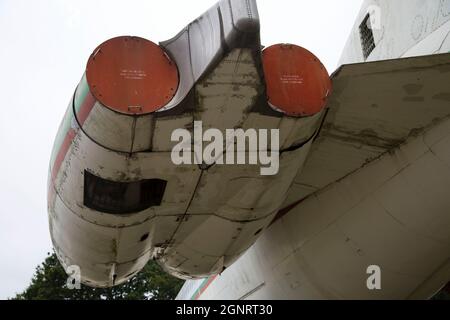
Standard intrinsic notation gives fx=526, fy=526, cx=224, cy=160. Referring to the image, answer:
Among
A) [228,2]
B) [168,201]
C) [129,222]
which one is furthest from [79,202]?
[228,2]

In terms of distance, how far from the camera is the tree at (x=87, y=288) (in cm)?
1880

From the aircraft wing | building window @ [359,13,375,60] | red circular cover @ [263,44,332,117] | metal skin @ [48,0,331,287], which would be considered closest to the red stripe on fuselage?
metal skin @ [48,0,331,287]

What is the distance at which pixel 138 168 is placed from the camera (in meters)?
3.47

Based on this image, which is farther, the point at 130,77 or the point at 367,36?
the point at 367,36

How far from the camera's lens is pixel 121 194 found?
368cm

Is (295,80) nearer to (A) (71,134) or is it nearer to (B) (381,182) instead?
(B) (381,182)

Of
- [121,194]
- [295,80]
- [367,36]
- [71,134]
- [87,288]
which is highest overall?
[87,288]

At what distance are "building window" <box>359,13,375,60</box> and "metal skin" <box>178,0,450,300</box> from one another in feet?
0.27

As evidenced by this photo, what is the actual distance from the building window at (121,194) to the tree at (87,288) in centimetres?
1411

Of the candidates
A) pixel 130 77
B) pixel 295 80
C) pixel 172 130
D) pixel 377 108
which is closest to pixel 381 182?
pixel 377 108

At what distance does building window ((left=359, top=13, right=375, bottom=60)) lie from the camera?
5.44 meters

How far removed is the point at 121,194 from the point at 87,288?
1724cm

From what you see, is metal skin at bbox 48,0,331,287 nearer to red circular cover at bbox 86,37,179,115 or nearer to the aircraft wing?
red circular cover at bbox 86,37,179,115

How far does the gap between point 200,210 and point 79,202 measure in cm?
90
